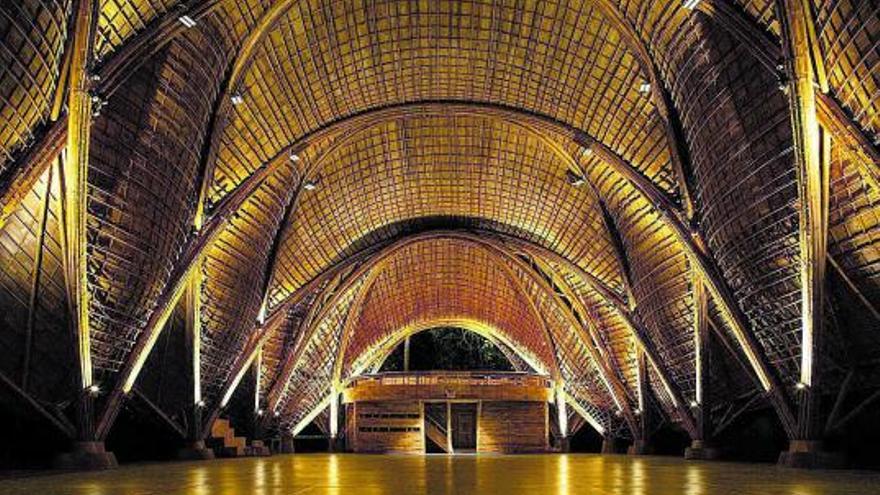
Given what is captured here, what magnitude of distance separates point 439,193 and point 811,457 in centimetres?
2838

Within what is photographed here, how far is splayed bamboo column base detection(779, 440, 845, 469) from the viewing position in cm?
2070

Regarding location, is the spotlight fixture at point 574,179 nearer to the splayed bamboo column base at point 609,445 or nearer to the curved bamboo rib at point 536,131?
the curved bamboo rib at point 536,131

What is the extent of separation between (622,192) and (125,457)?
87.1 feet

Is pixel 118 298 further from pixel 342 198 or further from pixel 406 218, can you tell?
pixel 406 218

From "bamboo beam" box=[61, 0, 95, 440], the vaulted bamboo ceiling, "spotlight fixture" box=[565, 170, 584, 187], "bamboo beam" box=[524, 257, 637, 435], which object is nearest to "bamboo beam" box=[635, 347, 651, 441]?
the vaulted bamboo ceiling

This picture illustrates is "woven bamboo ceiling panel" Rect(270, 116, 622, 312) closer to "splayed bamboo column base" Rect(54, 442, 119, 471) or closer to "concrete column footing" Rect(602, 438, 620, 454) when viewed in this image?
"concrete column footing" Rect(602, 438, 620, 454)

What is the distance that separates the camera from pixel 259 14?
2691cm

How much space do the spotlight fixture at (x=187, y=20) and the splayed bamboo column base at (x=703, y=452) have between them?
24858 millimetres

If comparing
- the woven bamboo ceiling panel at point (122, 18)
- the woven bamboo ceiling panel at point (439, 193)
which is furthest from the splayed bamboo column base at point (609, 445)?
the woven bamboo ceiling panel at point (122, 18)

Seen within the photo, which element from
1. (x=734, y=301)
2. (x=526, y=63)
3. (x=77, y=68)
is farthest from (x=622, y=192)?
(x=77, y=68)

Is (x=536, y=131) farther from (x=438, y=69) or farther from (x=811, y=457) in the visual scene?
(x=811, y=457)

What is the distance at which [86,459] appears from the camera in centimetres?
2131

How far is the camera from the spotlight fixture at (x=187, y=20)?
74.2ft

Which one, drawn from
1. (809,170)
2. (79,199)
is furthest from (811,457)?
(79,199)
